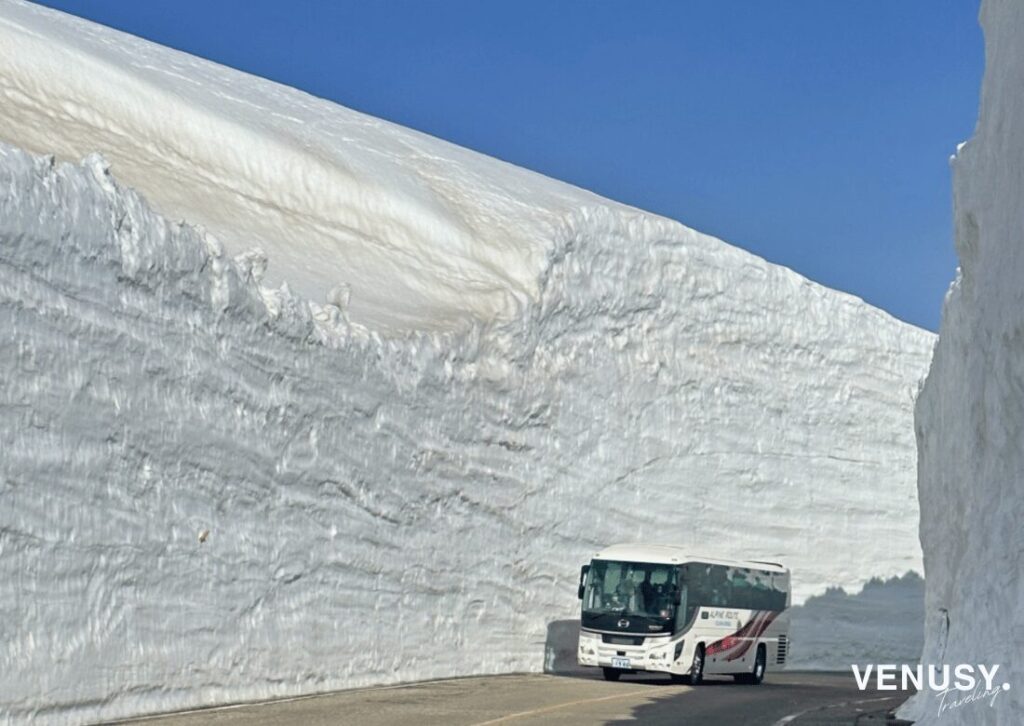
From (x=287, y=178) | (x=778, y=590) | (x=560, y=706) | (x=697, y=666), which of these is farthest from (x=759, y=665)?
(x=287, y=178)

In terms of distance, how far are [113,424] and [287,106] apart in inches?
692

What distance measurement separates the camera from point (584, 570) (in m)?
23.7

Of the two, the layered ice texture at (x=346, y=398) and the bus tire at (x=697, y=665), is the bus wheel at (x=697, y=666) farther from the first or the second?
the layered ice texture at (x=346, y=398)

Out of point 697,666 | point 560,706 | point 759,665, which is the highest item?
point 759,665

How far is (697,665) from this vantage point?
2344 centimetres

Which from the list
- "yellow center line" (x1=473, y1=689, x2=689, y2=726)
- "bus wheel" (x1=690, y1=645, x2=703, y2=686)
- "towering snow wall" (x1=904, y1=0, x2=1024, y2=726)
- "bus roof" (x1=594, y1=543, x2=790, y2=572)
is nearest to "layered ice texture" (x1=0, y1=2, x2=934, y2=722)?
"bus roof" (x1=594, y1=543, x2=790, y2=572)

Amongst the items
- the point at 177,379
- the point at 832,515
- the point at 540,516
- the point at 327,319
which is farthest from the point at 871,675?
the point at 177,379

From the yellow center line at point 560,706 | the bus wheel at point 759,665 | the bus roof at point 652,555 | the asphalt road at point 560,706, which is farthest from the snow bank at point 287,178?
the bus wheel at point 759,665

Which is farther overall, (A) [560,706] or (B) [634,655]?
(B) [634,655]

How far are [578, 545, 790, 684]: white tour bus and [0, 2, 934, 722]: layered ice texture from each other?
233 cm

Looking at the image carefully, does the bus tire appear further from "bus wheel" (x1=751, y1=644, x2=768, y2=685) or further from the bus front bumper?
"bus wheel" (x1=751, y1=644, x2=768, y2=685)

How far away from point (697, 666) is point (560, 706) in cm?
631

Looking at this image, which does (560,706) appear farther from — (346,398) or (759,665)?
(759,665)

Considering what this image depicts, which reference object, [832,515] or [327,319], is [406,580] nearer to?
[327,319]
